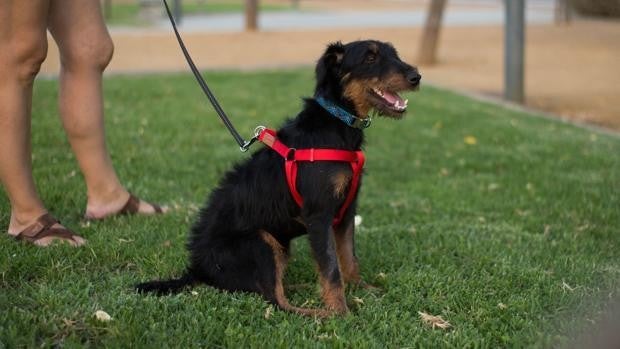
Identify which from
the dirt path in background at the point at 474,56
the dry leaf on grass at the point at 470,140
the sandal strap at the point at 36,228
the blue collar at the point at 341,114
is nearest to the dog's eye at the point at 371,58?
the blue collar at the point at 341,114

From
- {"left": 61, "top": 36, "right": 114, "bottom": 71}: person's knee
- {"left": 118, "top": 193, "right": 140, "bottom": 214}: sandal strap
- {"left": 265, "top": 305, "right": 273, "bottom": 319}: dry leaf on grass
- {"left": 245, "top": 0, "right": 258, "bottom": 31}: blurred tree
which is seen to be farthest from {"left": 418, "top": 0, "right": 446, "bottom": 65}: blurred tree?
{"left": 265, "top": 305, "right": 273, "bottom": 319}: dry leaf on grass

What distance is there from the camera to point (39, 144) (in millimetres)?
7133

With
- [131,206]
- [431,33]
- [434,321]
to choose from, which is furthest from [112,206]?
[431,33]

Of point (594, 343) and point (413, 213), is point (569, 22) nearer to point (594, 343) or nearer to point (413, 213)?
point (413, 213)

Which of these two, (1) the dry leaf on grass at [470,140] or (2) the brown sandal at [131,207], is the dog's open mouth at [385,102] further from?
(1) the dry leaf on grass at [470,140]

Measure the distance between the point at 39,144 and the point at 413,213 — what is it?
362 cm

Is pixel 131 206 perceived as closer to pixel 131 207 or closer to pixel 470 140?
pixel 131 207

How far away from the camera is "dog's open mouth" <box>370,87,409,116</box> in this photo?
3752 millimetres

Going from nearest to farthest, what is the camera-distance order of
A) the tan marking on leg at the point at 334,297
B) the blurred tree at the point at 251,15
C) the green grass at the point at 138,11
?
the tan marking on leg at the point at 334,297, the blurred tree at the point at 251,15, the green grass at the point at 138,11

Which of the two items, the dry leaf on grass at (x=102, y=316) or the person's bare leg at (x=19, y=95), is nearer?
the dry leaf on grass at (x=102, y=316)

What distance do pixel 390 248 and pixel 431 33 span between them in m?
12.6

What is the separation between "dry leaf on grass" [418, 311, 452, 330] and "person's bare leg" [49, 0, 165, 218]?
222 centimetres

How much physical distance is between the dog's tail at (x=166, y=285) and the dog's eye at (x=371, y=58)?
1.36 metres

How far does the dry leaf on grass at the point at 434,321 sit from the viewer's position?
3.50m
